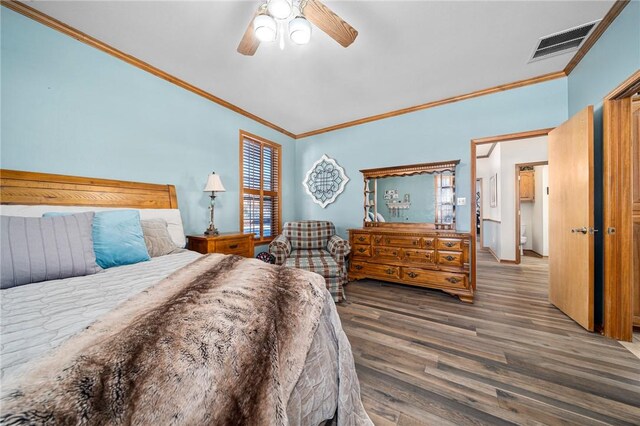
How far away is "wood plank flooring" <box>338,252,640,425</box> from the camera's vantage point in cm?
123

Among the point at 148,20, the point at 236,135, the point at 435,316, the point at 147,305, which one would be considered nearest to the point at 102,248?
the point at 147,305

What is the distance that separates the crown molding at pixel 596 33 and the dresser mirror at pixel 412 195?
1.37m

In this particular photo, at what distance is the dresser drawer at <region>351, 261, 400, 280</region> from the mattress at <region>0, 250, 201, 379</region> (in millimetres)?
2451

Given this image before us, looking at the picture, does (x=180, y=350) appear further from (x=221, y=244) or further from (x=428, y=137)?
(x=428, y=137)

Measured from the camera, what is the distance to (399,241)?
3.05 metres

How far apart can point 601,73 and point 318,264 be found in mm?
3155

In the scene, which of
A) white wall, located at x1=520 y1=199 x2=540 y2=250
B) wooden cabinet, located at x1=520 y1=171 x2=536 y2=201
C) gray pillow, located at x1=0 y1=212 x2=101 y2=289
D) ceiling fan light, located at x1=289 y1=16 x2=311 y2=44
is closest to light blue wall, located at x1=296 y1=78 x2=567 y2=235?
ceiling fan light, located at x1=289 y1=16 x2=311 y2=44

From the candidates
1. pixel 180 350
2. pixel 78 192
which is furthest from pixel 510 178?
pixel 78 192

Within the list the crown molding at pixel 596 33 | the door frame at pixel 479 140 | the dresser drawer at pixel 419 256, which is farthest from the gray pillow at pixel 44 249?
the crown molding at pixel 596 33

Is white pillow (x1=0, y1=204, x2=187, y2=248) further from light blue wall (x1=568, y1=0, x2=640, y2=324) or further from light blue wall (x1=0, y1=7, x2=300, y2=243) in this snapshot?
light blue wall (x1=568, y1=0, x2=640, y2=324)

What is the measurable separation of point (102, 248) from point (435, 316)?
113 inches

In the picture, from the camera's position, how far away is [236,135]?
3.34 m

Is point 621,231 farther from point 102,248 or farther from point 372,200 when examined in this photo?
point 102,248

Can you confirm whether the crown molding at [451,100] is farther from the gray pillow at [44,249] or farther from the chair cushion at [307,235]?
the gray pillow at [44,249]
